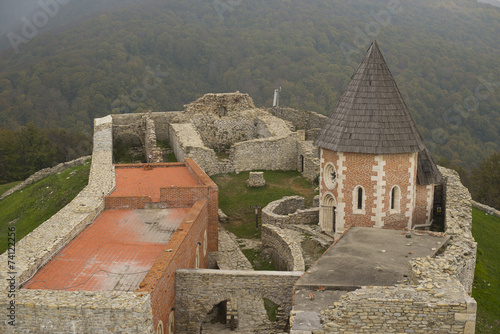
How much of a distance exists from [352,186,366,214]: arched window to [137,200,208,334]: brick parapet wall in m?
4.87

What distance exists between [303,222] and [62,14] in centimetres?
9259

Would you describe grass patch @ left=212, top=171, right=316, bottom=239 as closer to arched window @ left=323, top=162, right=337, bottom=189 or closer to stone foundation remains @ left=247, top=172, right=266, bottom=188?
stone foundation remains @ left=247, top=172, right=266, bottom=188

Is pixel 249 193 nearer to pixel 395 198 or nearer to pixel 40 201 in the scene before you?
pixel 395 198

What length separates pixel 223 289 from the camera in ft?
52.7

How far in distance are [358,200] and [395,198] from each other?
117 centimetres

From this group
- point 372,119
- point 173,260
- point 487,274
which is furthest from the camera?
point 487,274

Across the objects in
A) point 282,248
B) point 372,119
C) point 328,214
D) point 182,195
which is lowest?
point 282,248

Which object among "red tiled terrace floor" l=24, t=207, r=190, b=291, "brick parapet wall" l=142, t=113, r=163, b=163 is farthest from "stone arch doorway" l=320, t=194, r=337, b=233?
"brick parapet wall" l=142, t=113, r=163, b=163

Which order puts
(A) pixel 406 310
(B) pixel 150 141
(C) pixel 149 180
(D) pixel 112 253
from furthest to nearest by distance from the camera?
(B) pixel 150 141 → (C) pixel 149 180 → (D) pixel 112 253 → (A) pixel 406 310

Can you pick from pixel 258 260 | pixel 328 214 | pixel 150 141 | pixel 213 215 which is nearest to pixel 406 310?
pixel 328 214

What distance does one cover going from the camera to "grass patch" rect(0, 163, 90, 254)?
29086mm

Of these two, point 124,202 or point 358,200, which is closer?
point 358,200

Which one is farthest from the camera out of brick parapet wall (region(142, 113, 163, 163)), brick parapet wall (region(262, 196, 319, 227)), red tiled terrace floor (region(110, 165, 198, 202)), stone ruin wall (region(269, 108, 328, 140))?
stone ruin wall (region(269, 108, 328, 140))

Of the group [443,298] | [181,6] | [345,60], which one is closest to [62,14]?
[181,6]
